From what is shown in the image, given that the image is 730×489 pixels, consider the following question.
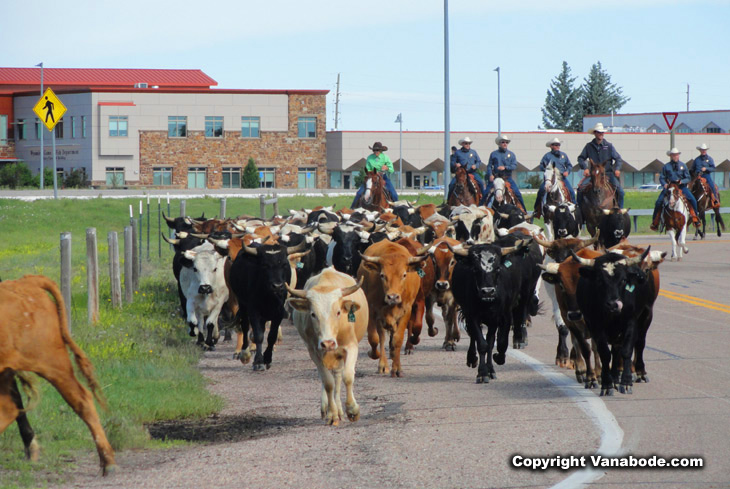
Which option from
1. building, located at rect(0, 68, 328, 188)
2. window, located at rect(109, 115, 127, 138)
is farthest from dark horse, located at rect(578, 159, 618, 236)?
window, located at rect(109, 115, 127, 138)

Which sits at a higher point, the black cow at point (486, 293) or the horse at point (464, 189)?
the horse at point (464, 189)

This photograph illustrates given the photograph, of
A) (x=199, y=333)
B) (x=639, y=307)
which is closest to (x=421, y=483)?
(x=639, y=307)

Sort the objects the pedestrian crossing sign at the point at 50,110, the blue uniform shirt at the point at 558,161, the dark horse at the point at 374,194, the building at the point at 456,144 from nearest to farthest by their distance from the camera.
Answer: the blue uniform shirt at the point at 558,161 → the dark horse at the point at 374,194 → the pedestrian crossing sign at the point at 50,110 → the building at the point at 456,144

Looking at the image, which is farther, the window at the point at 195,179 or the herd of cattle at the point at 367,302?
the window at the point at 195,179

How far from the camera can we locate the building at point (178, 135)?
85375 millimetres

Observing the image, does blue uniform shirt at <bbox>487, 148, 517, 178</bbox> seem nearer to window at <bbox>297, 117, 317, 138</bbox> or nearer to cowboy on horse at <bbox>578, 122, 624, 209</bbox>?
cowboy on horse at <bbox>578, 122, 624, 209</bbox>

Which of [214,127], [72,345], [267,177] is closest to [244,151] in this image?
[267,177]

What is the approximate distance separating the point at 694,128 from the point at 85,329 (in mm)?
111502

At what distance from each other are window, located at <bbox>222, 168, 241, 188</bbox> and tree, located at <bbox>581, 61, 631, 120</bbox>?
62183 millimetres

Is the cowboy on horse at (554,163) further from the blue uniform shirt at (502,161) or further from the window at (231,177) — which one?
the window at (231,177)

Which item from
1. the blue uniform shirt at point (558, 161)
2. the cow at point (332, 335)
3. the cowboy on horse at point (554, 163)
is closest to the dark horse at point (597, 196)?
the cowboy on horse at point (554, 163)

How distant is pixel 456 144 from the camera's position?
294 ft

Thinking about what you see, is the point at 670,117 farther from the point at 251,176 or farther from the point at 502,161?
the point at 251,176

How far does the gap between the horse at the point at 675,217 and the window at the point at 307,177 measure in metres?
60.9
